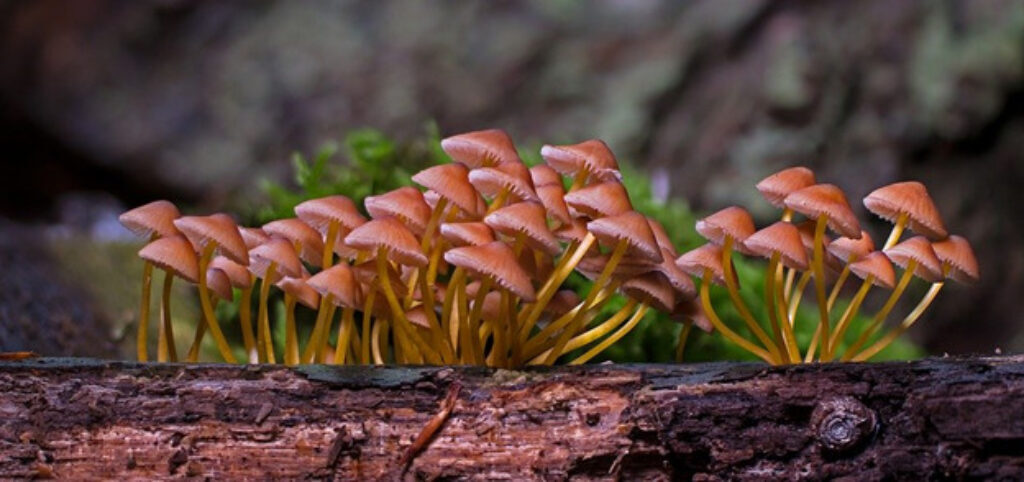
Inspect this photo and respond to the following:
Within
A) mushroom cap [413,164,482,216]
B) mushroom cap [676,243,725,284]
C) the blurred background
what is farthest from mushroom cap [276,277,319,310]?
the blurred background

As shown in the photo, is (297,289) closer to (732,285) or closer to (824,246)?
(732,285)

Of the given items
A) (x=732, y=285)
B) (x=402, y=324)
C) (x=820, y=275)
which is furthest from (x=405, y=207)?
(x=820, y=275)

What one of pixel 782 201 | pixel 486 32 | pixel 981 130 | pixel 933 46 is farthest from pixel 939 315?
pixel 782 201

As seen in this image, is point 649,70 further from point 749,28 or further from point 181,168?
point 181,168

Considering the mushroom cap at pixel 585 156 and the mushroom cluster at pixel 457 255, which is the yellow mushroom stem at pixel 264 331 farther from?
the mushroom cap at pixel 585 156

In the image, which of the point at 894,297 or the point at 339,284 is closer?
the point at 339,284

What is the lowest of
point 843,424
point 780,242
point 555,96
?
point 843,424

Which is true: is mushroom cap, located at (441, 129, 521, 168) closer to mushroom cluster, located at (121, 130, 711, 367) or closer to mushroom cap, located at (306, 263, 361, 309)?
mushroom cluster, located at (121, 130, 711, 367)
